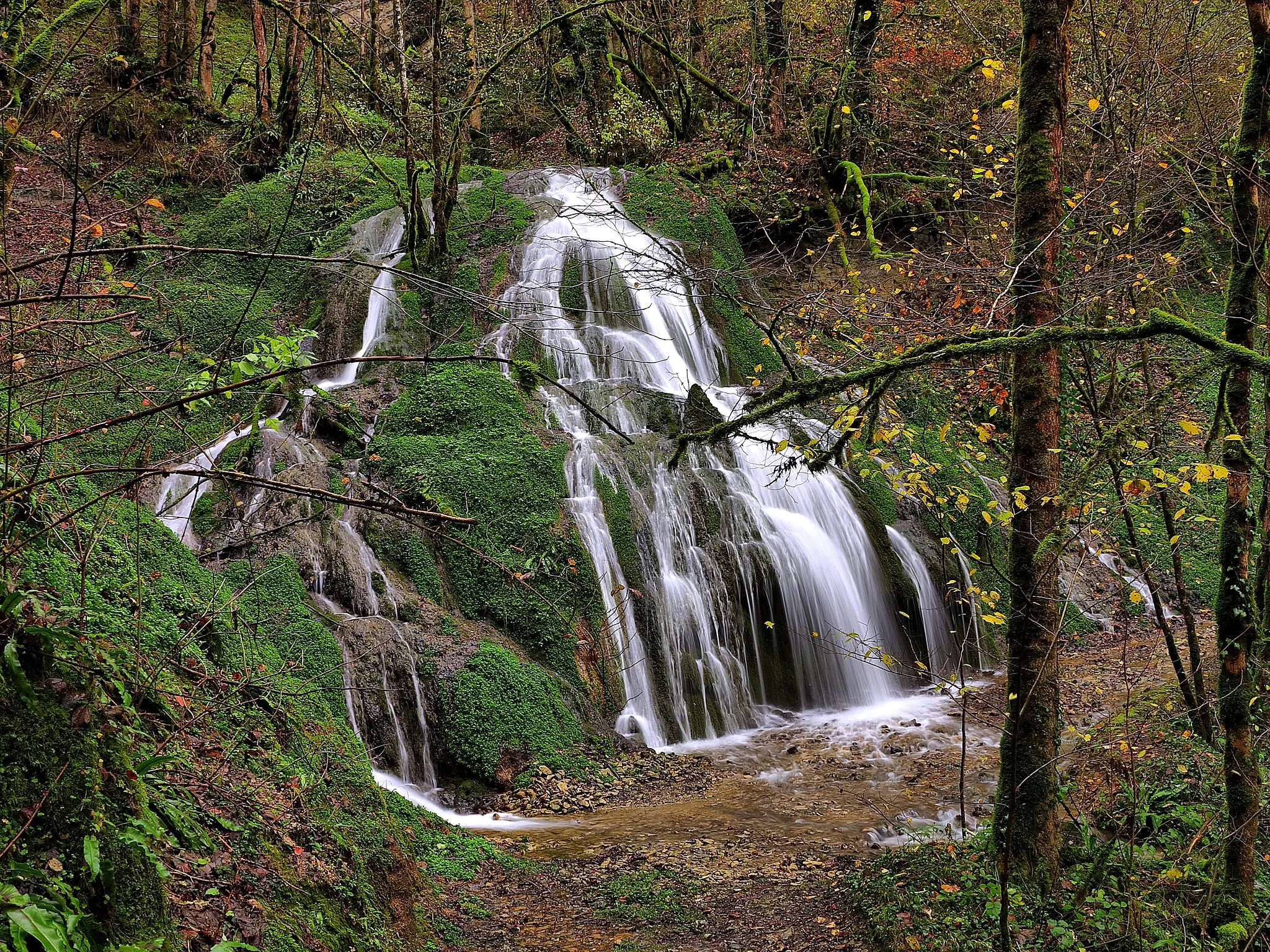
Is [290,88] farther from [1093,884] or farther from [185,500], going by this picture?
[1093,884]

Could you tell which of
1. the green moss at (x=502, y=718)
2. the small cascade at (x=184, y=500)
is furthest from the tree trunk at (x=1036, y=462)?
the small cascade at (x=184, y=500)

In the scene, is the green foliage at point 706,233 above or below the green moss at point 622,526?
above

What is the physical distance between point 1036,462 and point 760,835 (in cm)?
377

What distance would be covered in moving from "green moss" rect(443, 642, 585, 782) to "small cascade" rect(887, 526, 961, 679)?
17.3 ft

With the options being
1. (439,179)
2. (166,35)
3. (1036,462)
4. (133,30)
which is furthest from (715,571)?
(133,30)

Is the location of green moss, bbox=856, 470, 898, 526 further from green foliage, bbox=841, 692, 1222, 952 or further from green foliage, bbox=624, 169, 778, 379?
green foliage, bbox=841, 692, 1222, 952

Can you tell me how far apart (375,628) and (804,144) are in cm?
1255

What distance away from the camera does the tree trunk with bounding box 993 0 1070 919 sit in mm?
4703

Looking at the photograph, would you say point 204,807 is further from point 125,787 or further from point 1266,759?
point 1266,759

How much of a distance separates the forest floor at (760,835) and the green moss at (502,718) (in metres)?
0.92

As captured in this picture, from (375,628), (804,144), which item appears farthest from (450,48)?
(375,628)

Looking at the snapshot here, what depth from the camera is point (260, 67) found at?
1552 centimetres

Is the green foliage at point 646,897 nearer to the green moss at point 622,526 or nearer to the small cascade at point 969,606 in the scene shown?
the green moss at point 622,526

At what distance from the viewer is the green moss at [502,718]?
8.00 metres
